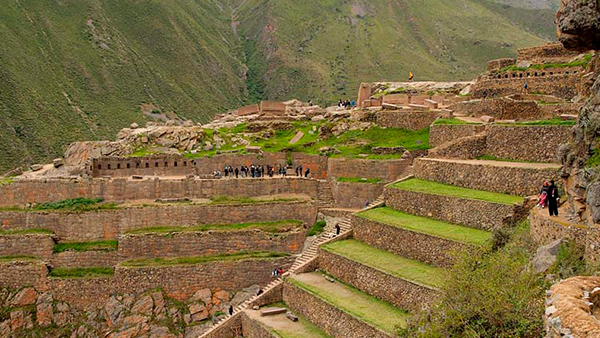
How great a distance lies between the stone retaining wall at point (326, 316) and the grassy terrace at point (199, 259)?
14.2 feet

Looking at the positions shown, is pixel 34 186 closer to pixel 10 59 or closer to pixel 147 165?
pixel 147 165

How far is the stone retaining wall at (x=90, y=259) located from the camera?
29.2m

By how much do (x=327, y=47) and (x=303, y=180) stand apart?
64064mm

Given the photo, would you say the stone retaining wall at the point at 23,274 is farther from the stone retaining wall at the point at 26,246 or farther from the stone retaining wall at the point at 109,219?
the stone retaining wall at the point at 109,219

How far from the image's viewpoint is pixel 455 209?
2220 centimetres

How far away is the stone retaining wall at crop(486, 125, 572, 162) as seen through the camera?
903 inches

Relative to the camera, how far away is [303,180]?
31906mm

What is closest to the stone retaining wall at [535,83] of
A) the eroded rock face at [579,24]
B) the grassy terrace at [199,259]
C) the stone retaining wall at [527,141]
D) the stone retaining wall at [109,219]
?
the stone retaining wall at [527,141]

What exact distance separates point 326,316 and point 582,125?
410 inches

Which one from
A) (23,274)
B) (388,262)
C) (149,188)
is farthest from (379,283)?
(23,274)

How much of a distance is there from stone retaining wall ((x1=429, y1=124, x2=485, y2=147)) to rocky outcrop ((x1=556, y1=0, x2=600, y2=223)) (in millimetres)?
10898

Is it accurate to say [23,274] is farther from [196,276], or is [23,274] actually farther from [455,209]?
[455,209]

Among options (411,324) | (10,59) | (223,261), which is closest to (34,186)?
(223,261)

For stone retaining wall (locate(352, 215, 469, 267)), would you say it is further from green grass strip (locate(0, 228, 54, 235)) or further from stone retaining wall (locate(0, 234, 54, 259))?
green grass strip (locate(0, 228, 54, 235))
